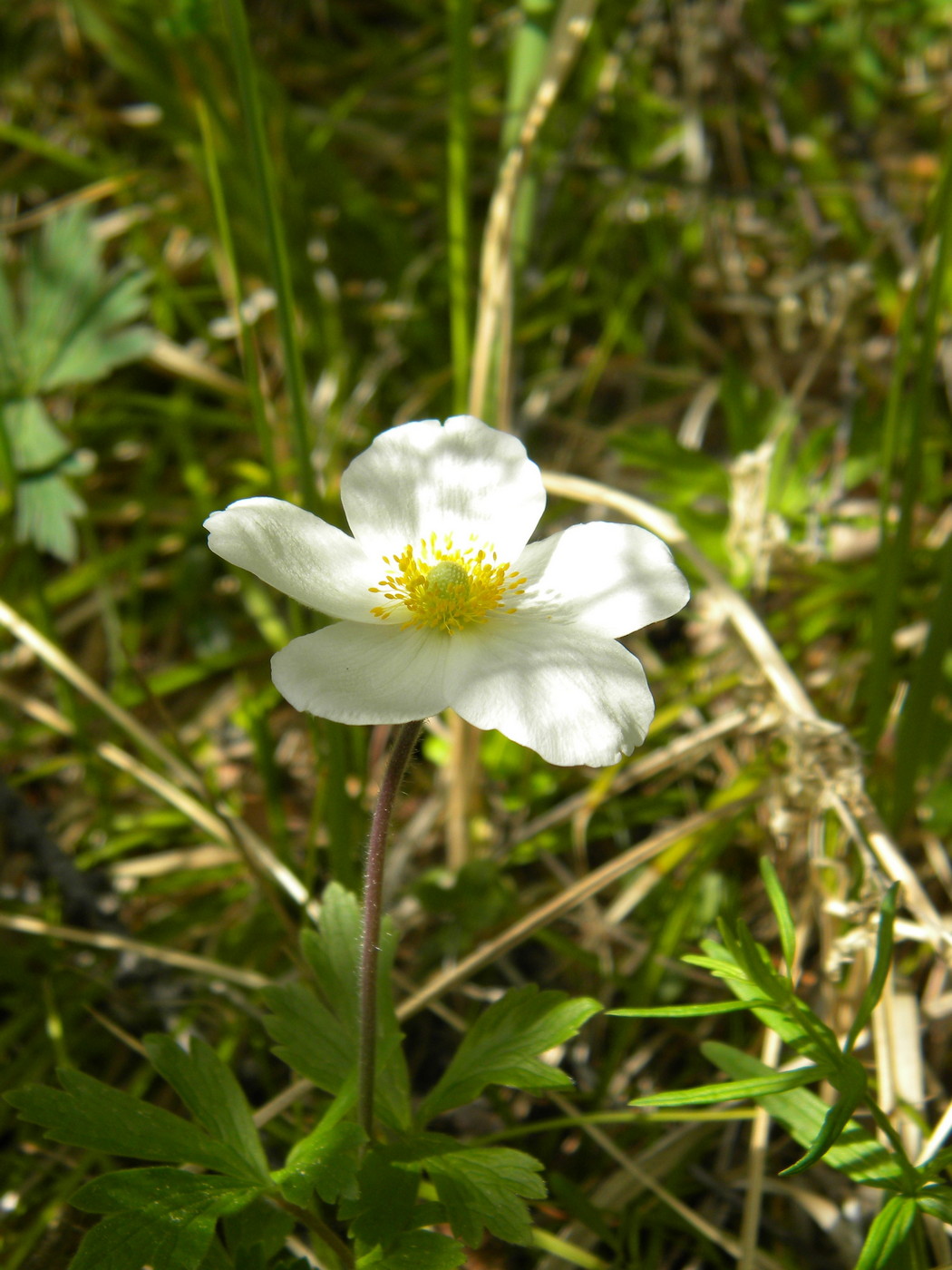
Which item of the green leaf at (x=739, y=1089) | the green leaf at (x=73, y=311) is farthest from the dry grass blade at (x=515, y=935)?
the green leaf at (x=73, y=311)

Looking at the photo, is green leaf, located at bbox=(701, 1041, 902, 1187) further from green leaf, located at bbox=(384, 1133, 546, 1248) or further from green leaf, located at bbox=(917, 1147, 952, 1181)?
green leaf, located at bbox=(384, 1133, 546, 1248)

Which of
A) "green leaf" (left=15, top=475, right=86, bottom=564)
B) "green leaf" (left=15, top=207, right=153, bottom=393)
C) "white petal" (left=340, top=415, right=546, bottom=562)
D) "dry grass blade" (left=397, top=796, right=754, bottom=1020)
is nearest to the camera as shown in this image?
"white petal" (left=340, top=415, right=546, bottom=562)

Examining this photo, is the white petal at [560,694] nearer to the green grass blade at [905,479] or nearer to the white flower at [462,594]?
the white flower at [462,594]

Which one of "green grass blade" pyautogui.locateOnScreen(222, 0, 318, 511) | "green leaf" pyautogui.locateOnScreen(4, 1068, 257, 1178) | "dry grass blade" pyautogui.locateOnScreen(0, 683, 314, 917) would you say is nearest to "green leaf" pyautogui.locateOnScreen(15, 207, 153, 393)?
"dry grass blade" pyautogui.locateOnScreen(0, 683, 314, 917)

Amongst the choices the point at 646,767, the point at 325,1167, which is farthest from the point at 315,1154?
the point at 646,767

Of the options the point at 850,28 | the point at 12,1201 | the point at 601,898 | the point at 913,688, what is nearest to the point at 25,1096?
the point at 12,1201

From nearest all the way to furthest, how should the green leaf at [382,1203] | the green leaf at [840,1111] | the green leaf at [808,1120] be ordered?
1. the green leaf at [840,1111]
2. the green leaf at [382,1203]
3. the green leaf at [808,1120]
